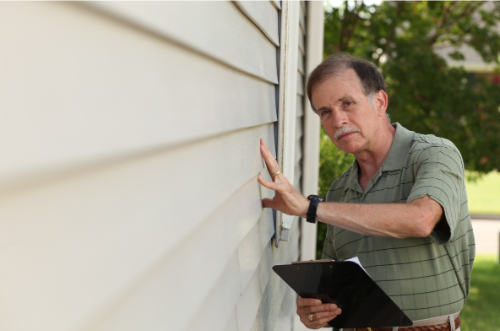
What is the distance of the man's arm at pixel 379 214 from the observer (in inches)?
67.7

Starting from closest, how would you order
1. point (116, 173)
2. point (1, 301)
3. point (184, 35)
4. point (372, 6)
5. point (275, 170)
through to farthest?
point (1, 301)
point (116, 173)
point (184, 35)
point (275, 170)
point (372, 6)

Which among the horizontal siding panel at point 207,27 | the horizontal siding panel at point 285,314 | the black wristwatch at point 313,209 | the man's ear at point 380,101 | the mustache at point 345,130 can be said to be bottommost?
the horizontal siding panel at point 285,314

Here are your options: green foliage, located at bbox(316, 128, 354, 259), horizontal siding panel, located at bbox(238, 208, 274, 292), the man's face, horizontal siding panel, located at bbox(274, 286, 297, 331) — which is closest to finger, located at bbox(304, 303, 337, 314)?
horizontal siding panel, located at bbox(238, 208, 274, 292)

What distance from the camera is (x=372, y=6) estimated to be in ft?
28.1

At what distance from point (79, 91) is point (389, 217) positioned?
4.49 feet

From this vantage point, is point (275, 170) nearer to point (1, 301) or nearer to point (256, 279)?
point (256, 279)

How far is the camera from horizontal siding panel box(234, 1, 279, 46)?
1.53m

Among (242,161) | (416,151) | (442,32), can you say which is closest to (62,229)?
(242,161)

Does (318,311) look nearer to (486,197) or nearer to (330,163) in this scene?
(330,163)

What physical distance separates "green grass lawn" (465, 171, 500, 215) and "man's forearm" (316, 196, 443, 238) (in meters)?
16.9

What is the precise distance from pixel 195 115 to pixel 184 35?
167mm

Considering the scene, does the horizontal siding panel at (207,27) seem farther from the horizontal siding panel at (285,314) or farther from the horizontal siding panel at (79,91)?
the horizontal siding panel at (285,314)

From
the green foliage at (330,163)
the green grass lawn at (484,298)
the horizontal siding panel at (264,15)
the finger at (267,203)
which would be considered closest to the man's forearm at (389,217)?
the finger at (267,203)

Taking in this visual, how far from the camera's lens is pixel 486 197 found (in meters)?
20.9
